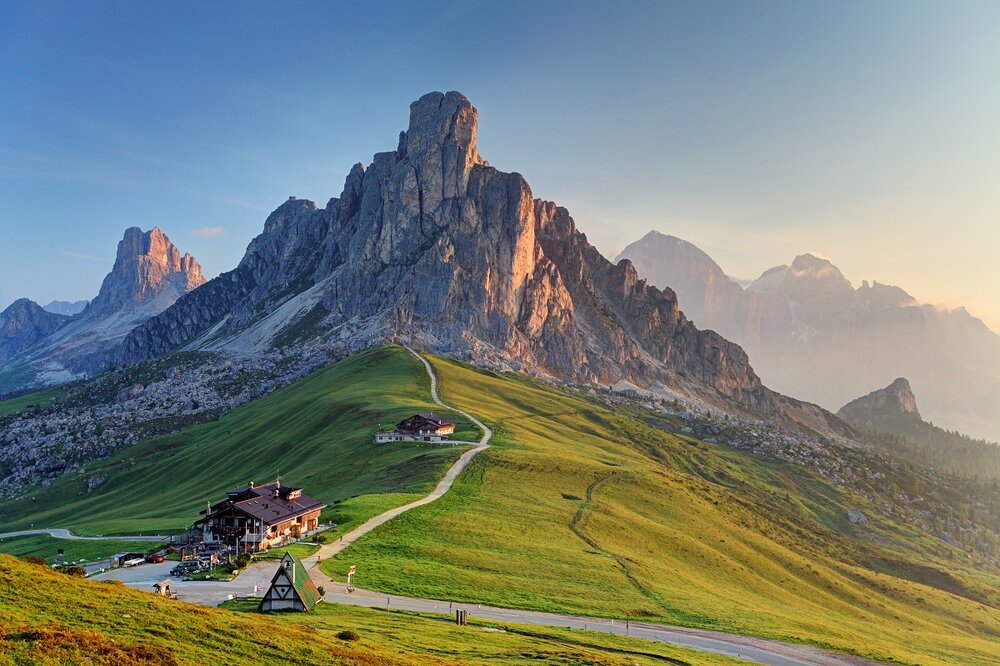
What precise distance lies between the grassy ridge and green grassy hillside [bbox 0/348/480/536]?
1246 cm

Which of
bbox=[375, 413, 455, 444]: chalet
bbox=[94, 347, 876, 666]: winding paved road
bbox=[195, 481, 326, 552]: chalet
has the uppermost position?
bbox=[375, 413, 455, 444]: chalet

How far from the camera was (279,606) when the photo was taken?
48.3 metres

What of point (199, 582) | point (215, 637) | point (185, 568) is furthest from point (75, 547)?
point (215, 637)

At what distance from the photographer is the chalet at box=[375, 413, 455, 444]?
130000 millimetres

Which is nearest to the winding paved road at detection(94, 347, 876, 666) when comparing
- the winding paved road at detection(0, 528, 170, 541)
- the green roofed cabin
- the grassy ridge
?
the grassy ridge

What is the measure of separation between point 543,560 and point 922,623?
2653 inches

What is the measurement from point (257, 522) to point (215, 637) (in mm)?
43632

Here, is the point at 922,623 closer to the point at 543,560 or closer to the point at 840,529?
the point at 543,560

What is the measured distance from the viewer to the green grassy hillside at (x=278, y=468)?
107812 millimetres

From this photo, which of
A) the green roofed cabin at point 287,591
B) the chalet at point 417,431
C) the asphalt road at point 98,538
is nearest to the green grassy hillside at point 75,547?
the asphalt road at point 98,538

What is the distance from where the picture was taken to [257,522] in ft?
245

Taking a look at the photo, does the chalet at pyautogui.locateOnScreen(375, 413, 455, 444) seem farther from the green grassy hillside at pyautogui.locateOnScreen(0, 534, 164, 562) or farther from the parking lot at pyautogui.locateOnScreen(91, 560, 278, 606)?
the parking lot at pyautogui.locateOnScreen(91, 560, 278, 606)

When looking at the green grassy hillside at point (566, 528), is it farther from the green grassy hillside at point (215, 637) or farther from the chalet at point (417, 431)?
the green grassy hillside at point (215, 637)

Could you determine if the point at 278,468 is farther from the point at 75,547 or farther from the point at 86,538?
the point at 75,547
